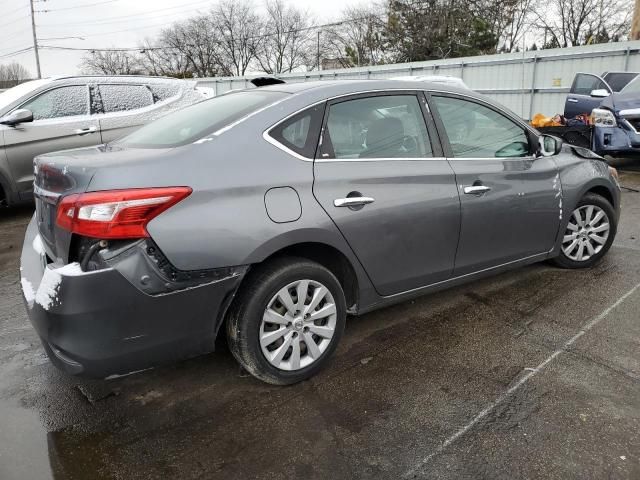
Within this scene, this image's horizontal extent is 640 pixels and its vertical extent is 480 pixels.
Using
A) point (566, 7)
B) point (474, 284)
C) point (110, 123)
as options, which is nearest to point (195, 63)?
point (566, 7)

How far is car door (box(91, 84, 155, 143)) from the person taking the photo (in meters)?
6.93

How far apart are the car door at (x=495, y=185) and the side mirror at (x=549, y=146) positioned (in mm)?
46

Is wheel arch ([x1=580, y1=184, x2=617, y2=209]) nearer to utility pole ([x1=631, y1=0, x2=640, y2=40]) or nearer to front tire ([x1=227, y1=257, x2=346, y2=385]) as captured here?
front tire ([x1=227, y1=257, x2=346, y2=385])

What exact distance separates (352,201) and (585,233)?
8.36ft

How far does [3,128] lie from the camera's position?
607 centimetres

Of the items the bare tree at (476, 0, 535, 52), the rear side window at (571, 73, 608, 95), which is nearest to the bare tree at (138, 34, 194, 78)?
the bare tree at (476, 0, 535, 52)

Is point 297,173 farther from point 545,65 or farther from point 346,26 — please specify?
point 346,26

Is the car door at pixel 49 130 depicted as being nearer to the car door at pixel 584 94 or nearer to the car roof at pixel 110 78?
the car roof at pixel 110 78

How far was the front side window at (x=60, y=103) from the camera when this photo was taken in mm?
6420

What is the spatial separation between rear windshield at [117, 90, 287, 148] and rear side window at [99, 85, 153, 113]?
4254 mm

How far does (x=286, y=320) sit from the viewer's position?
8.66 feet

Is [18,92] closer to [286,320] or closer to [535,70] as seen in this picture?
[286,320]

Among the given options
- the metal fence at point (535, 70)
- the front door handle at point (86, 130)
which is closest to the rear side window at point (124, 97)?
the front door handle at point (86, 130)

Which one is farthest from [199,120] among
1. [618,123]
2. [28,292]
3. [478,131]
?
[618,123]
